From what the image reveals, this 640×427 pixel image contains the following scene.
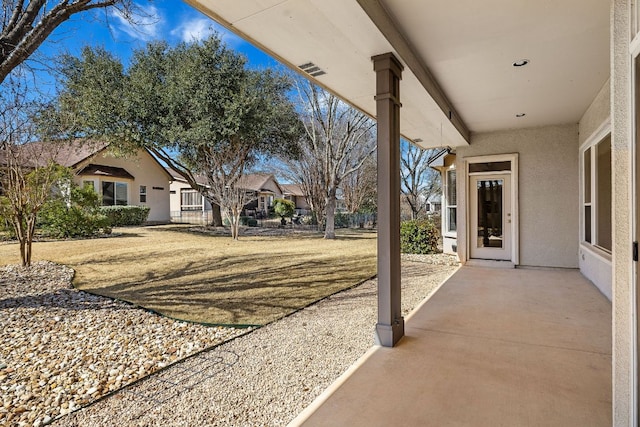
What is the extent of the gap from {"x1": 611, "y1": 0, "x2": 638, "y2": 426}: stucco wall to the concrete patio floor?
0.62 m

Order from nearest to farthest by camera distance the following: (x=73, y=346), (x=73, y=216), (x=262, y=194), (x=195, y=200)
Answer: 1. (x=73, y=346)
2. (x=73, y=216)
3. (x=195, y=200)
4. (x=262, y=194)

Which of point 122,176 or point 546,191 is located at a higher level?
point 122,176

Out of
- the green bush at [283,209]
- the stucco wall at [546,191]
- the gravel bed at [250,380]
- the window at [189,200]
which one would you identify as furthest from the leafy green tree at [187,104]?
the window at [189,200]

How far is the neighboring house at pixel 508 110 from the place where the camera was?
1.73 m

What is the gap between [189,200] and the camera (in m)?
29.9

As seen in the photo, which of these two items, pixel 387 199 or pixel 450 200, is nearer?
pixel 387 199

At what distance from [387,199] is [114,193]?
19.0 meters

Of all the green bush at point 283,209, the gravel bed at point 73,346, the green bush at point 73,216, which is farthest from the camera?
the green bush at point 283,209

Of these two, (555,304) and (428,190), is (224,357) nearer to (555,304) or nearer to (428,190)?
(555,304)

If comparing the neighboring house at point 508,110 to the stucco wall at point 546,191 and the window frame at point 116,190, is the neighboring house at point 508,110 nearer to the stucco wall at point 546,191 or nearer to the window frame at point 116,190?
the stucco wall at point 546,191

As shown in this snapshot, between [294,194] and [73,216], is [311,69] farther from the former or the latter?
[294,194]

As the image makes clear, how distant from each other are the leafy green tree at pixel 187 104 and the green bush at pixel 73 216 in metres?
3.39

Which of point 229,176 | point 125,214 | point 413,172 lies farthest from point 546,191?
point 125,214

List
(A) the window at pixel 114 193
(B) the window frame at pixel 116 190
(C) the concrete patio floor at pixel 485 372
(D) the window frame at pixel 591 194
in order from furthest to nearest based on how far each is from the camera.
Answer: (A) the window at pixel 114 193 → (B) the window frame at pixel 116 190 → (D) the window frame at pixel 591 194 → (C) the concrete patio floor at pixel 485 372
